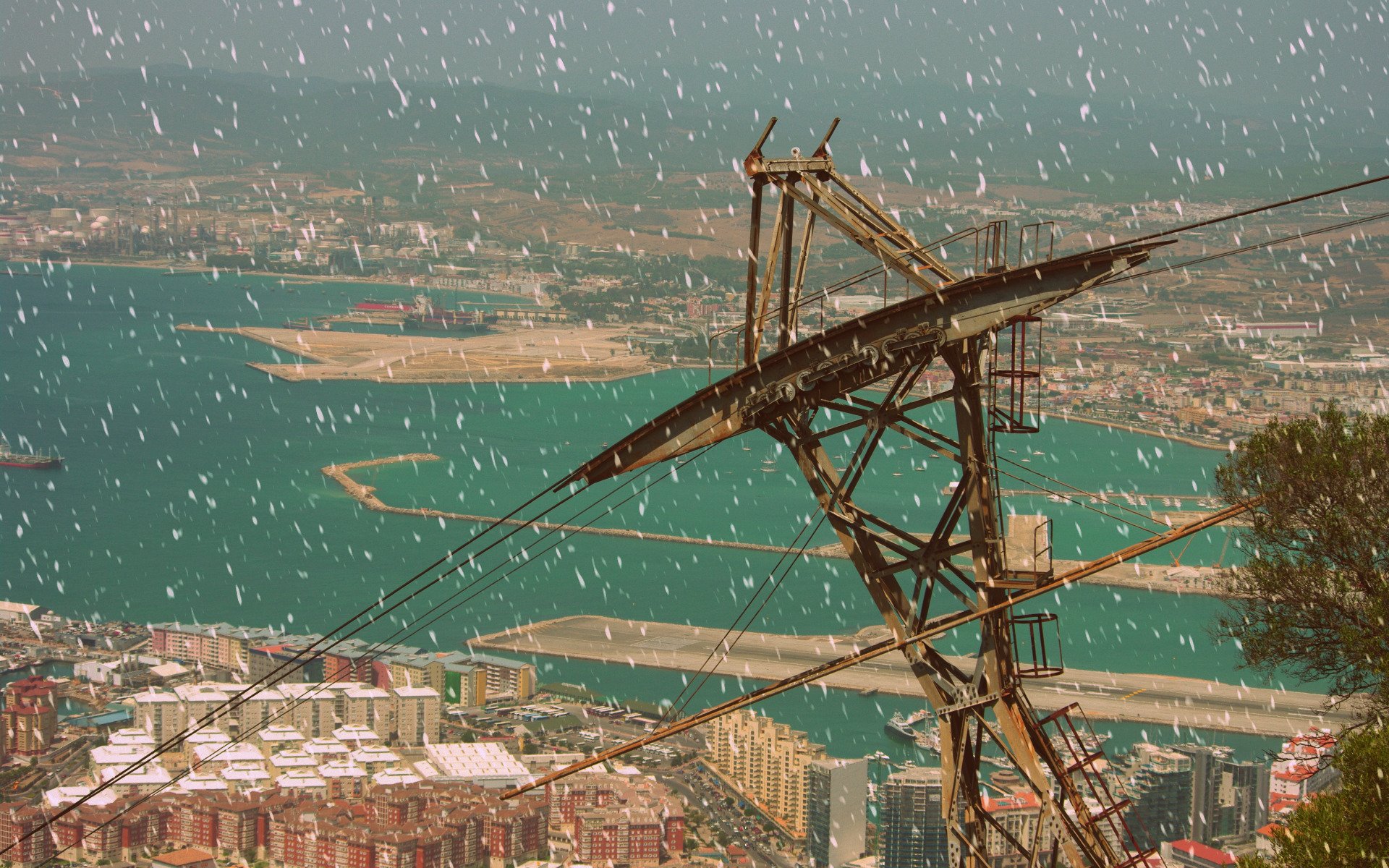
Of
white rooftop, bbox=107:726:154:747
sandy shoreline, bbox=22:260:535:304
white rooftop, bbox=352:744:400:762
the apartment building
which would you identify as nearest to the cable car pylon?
the apartment building

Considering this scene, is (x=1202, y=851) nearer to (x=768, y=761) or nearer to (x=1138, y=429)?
(x=768, y=761)

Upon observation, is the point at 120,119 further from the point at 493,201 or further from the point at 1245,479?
the point at 1245,479

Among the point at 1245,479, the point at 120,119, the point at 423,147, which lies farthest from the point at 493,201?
the point at 1245,479

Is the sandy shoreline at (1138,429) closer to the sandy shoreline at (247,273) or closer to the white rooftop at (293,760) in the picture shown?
the white rooftop at (293,760)

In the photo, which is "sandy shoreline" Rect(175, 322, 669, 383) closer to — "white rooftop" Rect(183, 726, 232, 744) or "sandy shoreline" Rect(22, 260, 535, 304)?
"sandy shoreline" Rect(22, 260, 535, 304)

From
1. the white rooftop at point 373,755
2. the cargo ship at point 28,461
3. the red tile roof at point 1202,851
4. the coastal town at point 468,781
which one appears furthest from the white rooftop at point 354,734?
the cargo ship at point 28,461

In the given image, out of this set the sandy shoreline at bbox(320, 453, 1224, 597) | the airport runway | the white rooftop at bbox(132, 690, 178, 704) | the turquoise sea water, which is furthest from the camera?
the sandy shoreline at bbox(320, 453, 1224, 597)
